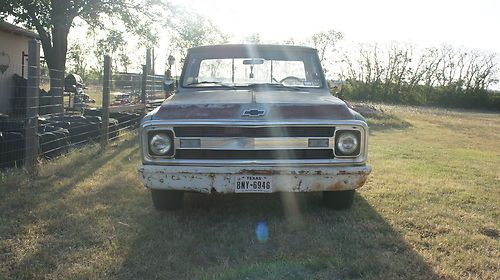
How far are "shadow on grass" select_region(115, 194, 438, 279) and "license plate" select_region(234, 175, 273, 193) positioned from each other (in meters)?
0.38

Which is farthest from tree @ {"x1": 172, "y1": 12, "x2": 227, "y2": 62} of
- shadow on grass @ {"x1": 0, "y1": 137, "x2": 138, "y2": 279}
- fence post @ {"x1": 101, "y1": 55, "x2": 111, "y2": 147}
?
shadow on grass @ {"x1": 0, "y1": 137, "x2": 138, "y2": 279}

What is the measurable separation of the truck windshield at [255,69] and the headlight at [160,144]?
1447mm

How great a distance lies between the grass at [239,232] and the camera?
3549mm

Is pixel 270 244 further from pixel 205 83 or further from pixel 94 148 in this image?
pixel 94 148

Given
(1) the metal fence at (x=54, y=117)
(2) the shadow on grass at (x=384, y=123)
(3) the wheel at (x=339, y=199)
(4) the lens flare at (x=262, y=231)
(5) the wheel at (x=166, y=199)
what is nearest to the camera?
(4) the lens flare at (x=262, y=231)

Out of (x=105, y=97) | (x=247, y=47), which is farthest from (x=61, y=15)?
(x=247, y=47)

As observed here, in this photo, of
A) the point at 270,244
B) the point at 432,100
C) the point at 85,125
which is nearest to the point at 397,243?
the point at 270,244

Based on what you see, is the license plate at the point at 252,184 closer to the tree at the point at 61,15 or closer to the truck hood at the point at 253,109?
the truck hood at the point at 253,109

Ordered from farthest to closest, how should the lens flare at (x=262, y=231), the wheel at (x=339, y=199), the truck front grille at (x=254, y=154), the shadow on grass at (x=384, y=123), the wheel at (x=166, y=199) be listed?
1. the shadow on grass at (x=384, y=123)
2. the wheel at (x=339, y=199)
3. the wheel at (x=166, y=199)
4. the truck front grille at (x=254, y=154)
5. the lens flare at (x=262, y=231)

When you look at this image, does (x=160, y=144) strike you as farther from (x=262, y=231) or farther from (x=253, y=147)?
(x=262, y=231)

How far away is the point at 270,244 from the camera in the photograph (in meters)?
4.07

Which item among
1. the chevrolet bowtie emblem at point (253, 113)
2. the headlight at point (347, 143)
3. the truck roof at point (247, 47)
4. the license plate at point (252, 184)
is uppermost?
the truck roof at point (247, 47)

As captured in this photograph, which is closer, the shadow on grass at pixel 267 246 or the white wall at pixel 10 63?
the shadow on grass at pixel 267 246

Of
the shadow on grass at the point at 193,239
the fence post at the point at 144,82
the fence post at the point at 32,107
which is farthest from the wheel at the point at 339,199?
the fence post at the point at 144,82
